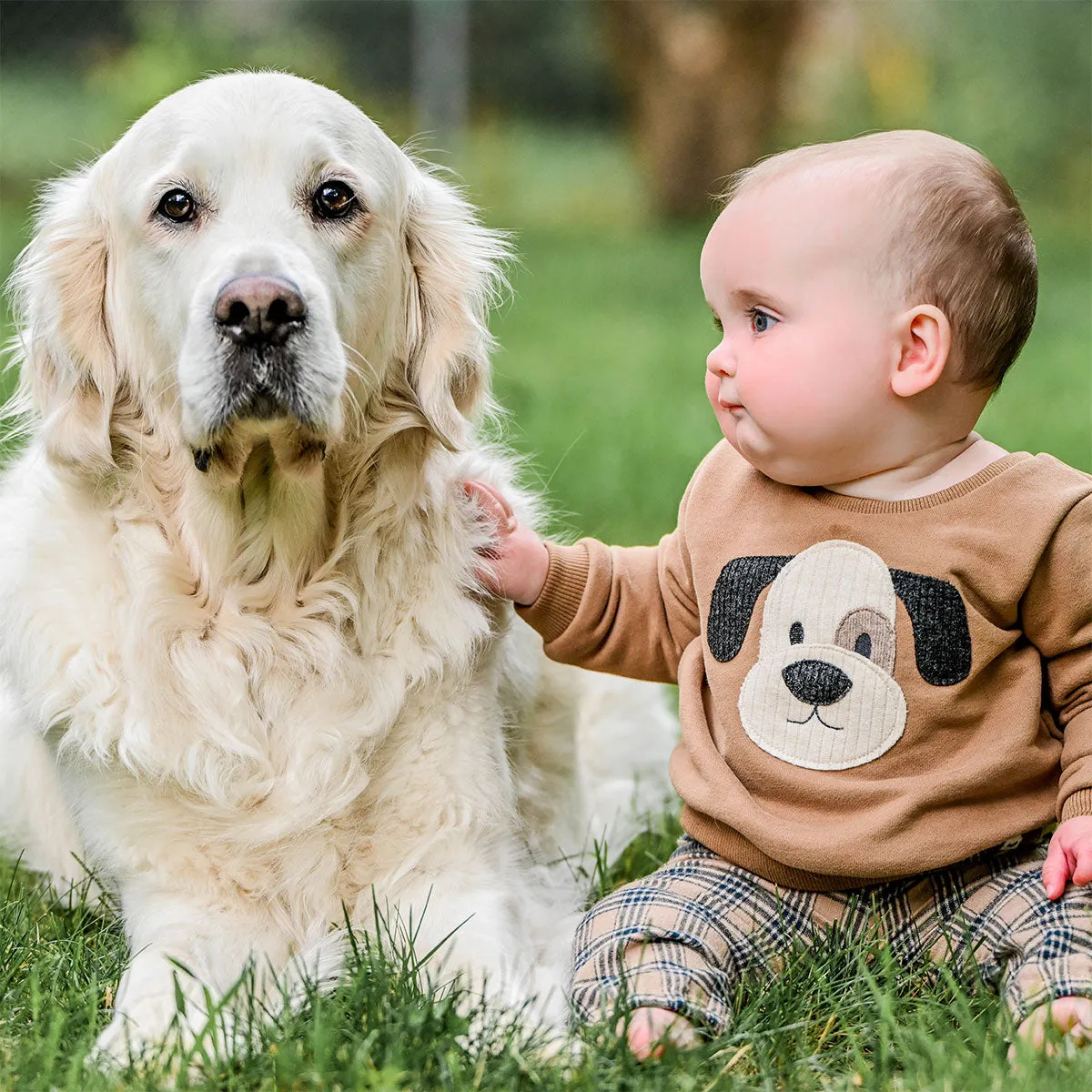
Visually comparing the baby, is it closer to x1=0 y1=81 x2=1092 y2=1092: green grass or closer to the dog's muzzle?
x1=0 y1=81 x2=1092 y2=1092: green grass

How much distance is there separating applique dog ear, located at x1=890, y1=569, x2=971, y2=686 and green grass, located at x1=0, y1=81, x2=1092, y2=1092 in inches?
18.0

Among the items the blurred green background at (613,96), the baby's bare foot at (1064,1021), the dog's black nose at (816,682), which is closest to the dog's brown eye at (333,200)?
the dog's black nose at (816,682)

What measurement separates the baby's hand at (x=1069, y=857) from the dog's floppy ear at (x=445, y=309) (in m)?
1.19

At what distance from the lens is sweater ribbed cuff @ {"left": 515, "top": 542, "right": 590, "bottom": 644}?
109 inches

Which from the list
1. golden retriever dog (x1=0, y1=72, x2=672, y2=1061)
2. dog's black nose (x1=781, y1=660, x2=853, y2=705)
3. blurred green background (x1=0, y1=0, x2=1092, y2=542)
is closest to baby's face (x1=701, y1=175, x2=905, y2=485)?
dog's black nose (x1=781, y1=660, x2=853, y2=705)

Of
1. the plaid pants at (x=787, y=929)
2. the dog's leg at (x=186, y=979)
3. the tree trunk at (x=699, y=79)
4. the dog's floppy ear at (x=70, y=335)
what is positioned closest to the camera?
the dog's leg at (x=186, y=979)

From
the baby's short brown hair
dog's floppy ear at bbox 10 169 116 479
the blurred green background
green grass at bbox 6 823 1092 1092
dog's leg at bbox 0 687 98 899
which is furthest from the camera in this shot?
the blurred green background

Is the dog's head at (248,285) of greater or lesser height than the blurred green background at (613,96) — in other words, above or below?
below

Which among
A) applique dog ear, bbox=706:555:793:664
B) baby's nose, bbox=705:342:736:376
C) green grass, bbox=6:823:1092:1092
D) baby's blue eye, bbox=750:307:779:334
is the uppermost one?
baby's blue eye, bbox=750:307:779:334

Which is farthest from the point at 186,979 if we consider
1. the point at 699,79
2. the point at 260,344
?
the point at 699,79

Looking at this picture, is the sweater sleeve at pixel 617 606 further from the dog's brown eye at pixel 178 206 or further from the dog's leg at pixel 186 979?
the dog's brown eye at pixel 178 206

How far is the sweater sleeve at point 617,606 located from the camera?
276 cm

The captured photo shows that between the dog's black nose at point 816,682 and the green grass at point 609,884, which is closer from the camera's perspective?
the green grass at point 609,884

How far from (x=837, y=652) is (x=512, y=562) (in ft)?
2.09
